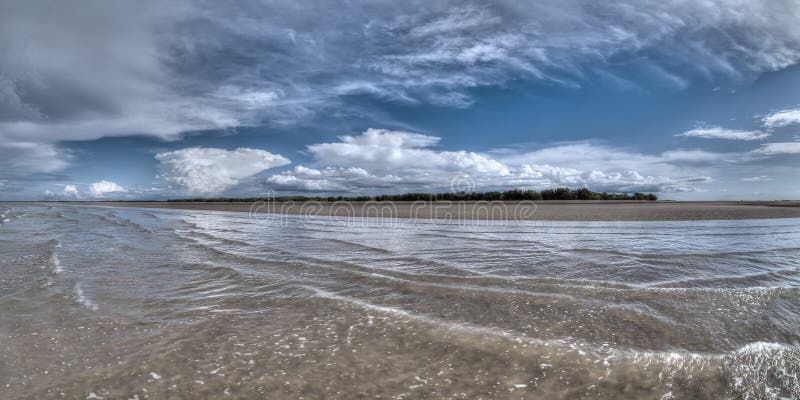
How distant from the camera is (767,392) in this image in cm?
351

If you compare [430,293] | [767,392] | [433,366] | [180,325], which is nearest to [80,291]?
[180,325]

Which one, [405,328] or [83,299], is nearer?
[405,328]

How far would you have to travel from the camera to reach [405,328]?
199 inches

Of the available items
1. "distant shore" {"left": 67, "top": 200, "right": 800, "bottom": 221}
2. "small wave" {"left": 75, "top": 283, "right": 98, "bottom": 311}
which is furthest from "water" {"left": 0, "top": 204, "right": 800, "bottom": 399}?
"distant shore" {"left": 67, "top": 200, "right": 800, "bottom": 221}

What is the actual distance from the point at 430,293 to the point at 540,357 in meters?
2.91

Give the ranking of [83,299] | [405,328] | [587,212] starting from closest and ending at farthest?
[405,328]
[83,299]
[587,212]

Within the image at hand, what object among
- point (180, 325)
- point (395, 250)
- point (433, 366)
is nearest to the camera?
point (433, 366)

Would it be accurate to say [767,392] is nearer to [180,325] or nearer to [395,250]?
[180,325]

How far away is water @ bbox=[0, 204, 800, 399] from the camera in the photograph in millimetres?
3619

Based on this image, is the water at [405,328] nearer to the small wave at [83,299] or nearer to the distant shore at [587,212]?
the small wave at [83,299]

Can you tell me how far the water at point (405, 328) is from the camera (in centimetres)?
362

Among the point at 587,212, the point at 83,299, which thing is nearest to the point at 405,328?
the point at 83,299

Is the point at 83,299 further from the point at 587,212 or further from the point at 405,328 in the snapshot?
the point at 587,212

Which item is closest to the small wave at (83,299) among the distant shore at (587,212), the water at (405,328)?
the water at (405,328)
